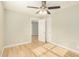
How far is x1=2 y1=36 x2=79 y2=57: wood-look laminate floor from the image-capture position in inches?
62.2

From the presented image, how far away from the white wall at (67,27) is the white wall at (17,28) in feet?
1.48

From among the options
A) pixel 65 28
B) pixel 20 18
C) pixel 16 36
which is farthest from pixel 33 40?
pixel 65 28

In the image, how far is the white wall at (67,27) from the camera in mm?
1596

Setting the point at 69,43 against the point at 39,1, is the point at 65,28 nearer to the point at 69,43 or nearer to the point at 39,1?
the point at 69,43

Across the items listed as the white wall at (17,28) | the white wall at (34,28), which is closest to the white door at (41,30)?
the white wall at (34,28)

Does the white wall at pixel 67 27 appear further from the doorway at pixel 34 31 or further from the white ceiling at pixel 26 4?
the doorway at pixel 34 31

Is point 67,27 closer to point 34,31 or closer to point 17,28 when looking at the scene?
point 34,31

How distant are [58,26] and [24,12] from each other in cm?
62

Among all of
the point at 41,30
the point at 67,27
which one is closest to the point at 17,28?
the point at 41,30

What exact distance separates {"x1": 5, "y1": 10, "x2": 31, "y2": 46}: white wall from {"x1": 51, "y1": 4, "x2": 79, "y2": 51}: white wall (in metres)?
0.45

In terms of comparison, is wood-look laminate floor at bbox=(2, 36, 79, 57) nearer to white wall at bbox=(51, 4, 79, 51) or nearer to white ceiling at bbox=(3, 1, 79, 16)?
white wall at bbox=(51, 4, 79, 51)

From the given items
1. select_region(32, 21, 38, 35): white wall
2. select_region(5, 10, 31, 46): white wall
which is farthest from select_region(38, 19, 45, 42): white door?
select_region(5, 10, 31, 46): white wall

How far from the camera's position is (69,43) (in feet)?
5.35

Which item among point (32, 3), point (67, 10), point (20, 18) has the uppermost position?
point (32, 3)
